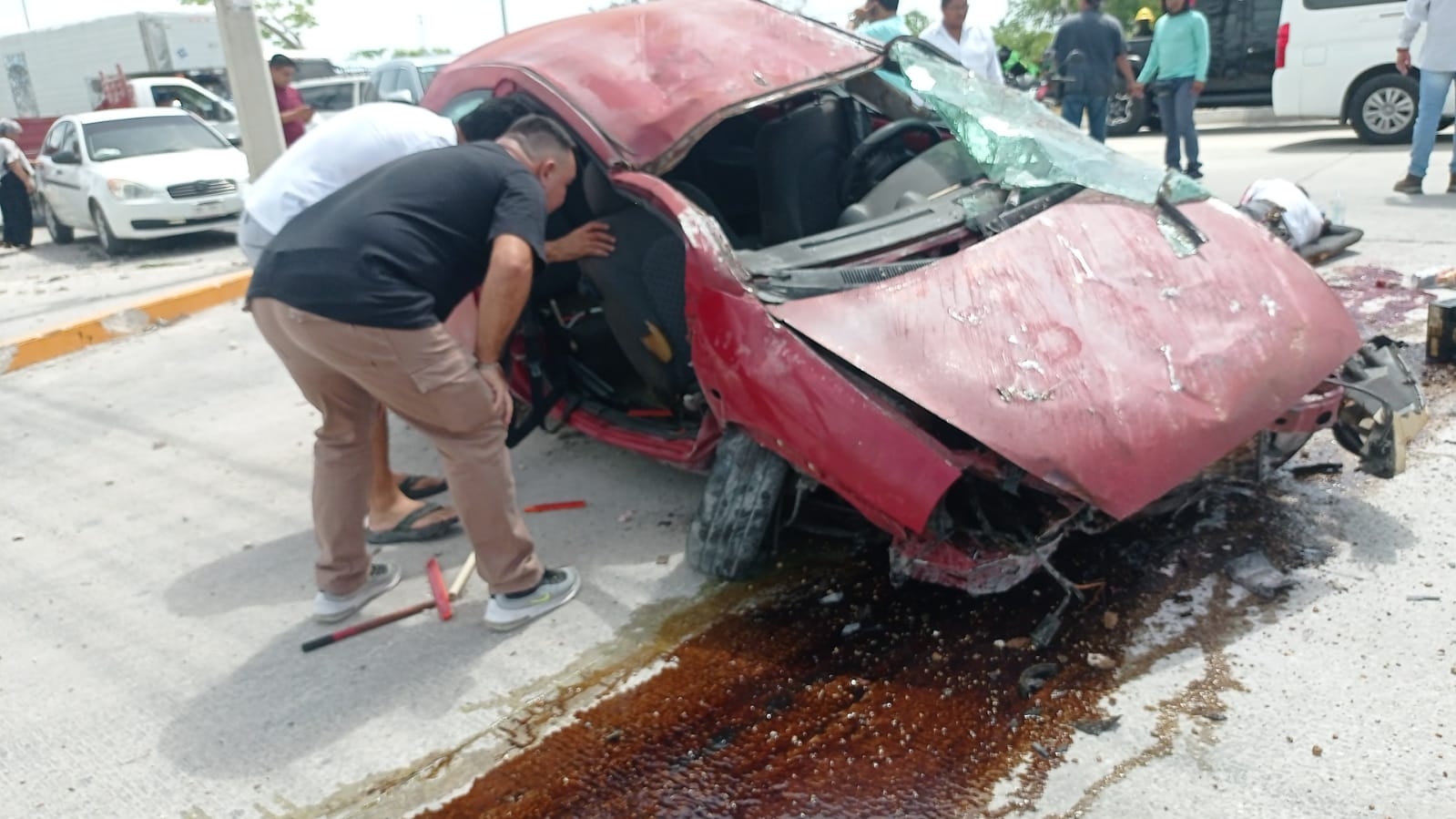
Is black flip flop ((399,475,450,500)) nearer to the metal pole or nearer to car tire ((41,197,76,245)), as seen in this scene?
the metal pole

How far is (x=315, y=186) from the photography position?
3.28 metres

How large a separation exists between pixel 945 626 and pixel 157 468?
3.61 m

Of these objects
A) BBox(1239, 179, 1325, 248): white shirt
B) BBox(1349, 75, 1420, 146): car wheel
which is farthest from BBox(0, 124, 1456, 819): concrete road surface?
BBox(1349, 75, 1420, 146): car wheel

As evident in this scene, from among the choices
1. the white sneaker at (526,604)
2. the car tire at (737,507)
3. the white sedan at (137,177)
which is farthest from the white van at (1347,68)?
the white sedan at (137,177)

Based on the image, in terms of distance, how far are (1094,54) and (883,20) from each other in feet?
7.99

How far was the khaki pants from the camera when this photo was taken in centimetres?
287

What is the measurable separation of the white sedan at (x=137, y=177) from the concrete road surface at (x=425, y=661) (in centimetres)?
687

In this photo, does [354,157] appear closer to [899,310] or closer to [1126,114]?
[899,310]

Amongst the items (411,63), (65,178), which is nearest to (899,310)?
(65,178)

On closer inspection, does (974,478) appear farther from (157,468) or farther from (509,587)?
(157,468)

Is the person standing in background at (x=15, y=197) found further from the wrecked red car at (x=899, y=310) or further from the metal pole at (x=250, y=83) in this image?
the wrecked red car at (x=899, y=310)

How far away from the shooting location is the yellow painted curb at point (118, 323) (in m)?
6.75

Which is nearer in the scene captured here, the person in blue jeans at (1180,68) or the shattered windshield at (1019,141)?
the shattered windshield at (1019,141)

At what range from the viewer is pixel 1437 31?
7.36 meters
